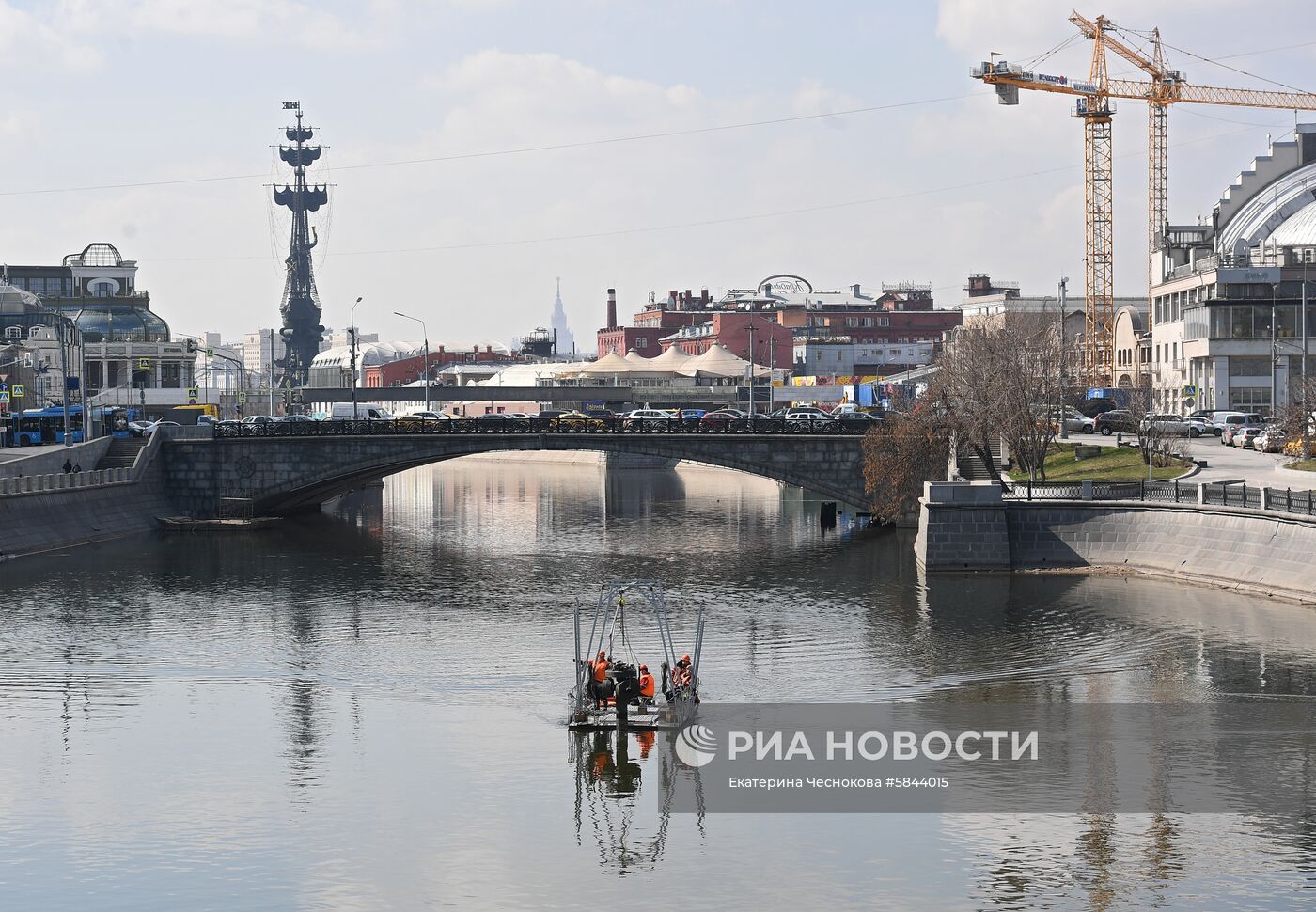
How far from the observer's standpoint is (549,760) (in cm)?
4200

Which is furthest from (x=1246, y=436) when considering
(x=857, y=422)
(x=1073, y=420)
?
(x=857, y=422)

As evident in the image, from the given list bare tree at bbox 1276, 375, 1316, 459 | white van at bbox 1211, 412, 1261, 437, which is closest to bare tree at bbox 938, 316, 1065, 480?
bare tree at bbox 1276, 375, 1316, 459

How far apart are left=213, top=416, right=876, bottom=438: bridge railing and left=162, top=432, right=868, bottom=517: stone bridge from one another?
623mm

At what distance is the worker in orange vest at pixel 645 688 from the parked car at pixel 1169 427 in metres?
45.1

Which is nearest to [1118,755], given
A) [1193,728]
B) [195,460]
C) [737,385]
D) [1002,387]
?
[1193,728]

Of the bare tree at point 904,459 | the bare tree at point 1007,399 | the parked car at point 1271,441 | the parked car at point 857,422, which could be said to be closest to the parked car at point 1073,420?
the bare tree at point 1007,399

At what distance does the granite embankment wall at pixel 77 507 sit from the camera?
8431 cm

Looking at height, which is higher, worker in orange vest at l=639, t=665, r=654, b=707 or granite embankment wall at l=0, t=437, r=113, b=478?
granite embankment wall at l=0, t=437, r=113, b=478

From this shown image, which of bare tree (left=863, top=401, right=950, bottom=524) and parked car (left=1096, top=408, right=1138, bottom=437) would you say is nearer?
bare tree (left=863, top=401, right=950, bottom=524)

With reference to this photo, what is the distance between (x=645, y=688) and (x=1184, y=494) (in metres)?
34.9

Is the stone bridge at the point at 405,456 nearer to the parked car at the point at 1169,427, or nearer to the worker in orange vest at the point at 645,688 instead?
the parked car at the point at 1169,427

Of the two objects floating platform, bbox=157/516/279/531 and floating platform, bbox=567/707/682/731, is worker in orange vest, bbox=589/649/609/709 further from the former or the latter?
floating platform, bbox=157/516/279/531

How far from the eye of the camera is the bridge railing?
→ 3868 inches

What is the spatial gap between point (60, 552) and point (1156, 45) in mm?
126263
